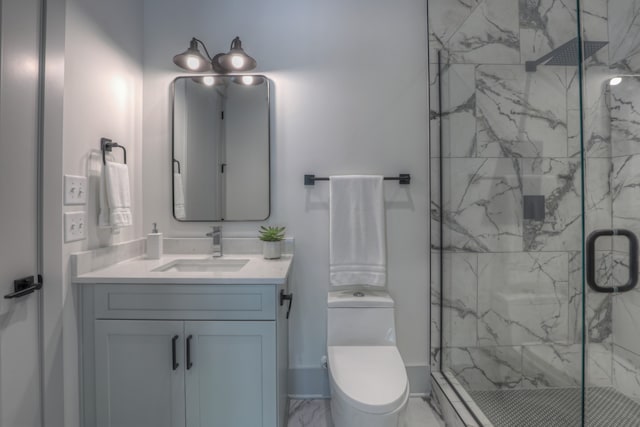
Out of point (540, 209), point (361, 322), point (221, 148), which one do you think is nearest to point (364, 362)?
point (361, 322)

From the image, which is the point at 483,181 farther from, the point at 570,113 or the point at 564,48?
the point at 564,48

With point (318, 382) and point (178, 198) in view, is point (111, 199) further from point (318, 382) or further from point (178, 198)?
point (318, 382)

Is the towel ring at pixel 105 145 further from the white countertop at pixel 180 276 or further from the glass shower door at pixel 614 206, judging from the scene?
the glass shower door at pixel 614 206

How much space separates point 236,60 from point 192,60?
9.5 inches

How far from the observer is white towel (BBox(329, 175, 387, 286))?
163cm

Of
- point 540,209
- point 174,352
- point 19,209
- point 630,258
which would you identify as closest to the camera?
point 19,209

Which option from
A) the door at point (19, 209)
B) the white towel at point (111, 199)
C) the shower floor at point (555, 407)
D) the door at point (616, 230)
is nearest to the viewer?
the door at point (19, 209)

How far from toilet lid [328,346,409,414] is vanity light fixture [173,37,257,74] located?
5.09ft

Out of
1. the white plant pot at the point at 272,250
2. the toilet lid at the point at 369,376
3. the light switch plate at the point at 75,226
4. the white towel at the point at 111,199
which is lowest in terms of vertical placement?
the toilet lid at the point at 369,376

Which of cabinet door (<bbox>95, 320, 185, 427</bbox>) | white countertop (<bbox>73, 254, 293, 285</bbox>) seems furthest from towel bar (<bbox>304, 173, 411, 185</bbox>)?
cabinet door (<bbox>95, 320, 185, 427</bbox>)

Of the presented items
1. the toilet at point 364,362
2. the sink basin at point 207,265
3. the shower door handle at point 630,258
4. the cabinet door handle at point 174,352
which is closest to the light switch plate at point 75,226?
the sink basin at point 207,265

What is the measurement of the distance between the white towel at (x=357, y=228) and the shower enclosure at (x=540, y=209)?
0.40 m

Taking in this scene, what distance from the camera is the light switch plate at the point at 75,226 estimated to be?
116 cm

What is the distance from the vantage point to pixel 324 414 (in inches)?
61.9
